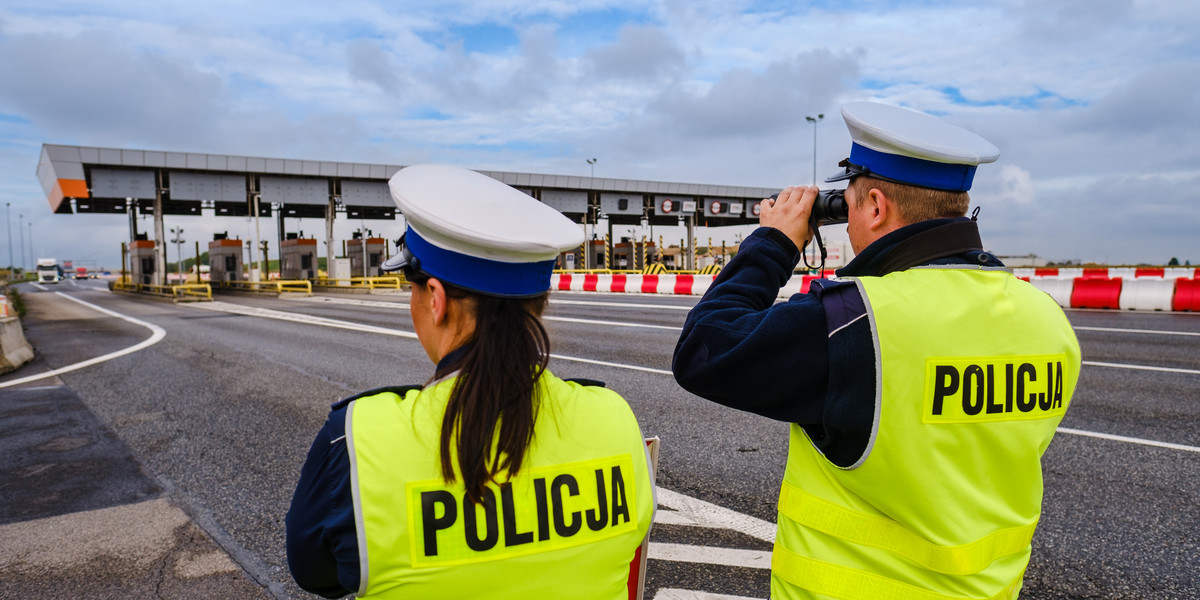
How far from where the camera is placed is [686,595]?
2975 mm

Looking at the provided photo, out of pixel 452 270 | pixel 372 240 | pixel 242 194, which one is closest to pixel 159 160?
pixel 242 194

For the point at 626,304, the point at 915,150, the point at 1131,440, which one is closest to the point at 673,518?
the point at 915,150

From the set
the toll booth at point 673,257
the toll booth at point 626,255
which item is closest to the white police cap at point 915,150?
the toll booth at point 626,255

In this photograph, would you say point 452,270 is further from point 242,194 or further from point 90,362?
point 242,194

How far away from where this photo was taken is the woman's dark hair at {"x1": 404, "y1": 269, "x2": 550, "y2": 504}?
4.21ft

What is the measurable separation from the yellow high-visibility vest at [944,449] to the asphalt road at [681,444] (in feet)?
2.84

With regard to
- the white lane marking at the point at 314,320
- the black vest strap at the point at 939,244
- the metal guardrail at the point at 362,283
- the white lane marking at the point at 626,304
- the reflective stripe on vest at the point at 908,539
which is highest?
the black vest strap at the point at 939,244

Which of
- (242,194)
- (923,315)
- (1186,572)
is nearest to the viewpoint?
(923,315)

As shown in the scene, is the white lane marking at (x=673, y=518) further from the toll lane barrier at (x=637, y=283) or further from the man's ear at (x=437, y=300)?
the toll lane barrier at (x=637, y=283)

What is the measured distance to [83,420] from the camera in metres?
6.51

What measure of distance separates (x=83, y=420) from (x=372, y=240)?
128 ft

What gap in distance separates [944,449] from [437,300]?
43.8 inches

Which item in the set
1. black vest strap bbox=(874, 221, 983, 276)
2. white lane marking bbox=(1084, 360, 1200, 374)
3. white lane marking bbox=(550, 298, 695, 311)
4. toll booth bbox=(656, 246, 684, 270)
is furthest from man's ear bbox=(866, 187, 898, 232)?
toll booth bbox=(656, 246, 684, 270)

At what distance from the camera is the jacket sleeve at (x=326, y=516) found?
128cm
